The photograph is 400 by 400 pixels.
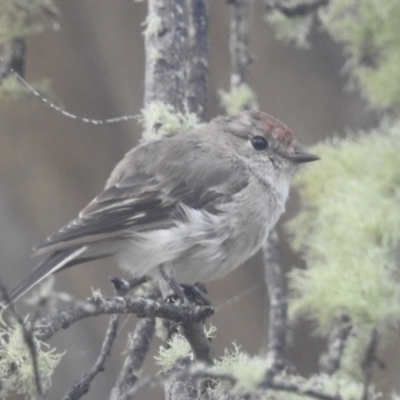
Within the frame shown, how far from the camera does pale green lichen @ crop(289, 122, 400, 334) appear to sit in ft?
7.43

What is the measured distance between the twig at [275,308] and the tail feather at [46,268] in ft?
2.25

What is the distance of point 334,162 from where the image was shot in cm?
301

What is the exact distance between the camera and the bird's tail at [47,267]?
2273 millimetres

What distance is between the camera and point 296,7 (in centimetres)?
345

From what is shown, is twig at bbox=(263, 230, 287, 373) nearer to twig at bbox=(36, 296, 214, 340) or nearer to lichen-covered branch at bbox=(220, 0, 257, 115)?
lichen-covered branch at bbox=(220, 0, 257, 115)

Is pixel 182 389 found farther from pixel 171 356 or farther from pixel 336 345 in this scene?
pixel 336 345

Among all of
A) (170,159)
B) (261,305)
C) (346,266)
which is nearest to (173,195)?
(170,159)

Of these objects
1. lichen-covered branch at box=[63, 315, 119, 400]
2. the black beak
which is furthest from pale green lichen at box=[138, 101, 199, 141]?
lichen-covered branch at box=[63, 315, 119, 400]

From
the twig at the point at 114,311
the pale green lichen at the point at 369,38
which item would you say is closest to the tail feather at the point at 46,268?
the twig at the point at 114,311

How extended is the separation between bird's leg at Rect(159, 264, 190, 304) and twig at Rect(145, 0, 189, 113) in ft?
2.31

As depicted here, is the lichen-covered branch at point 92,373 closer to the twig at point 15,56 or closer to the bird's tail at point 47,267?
the bird's tail at point 47,267

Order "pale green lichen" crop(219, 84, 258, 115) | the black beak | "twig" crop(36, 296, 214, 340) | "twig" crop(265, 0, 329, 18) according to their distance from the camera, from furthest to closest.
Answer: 1. "twig" crop(265, 0, 329, 18)
2. "pale green lichen" crop(219, 84, 258, 115)
3. the black beak
4. "twig" crop(36, 296, 214, 340)

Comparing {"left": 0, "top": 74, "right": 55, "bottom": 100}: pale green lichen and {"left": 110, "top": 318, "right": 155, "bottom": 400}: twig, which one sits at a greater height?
{"left": 0, "top": 74, "right": 55, "bottom": 100}: pale green lichen

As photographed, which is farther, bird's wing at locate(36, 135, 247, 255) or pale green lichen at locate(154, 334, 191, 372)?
bird's wing at locate(36, 135, 247, 255)
